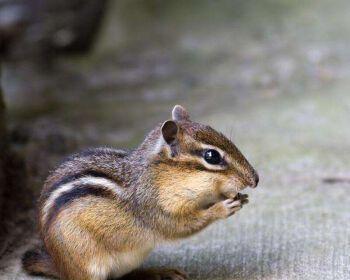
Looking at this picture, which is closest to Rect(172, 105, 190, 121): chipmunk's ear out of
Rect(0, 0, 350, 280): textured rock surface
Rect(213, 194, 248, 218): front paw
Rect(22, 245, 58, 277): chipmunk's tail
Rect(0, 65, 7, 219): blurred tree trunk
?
Rect(213, 194, 248, 218): front paw

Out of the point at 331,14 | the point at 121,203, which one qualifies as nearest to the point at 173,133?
the point at 121,203

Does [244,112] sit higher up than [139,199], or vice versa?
[244,112]

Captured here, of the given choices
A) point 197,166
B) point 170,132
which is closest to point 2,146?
point 170,132

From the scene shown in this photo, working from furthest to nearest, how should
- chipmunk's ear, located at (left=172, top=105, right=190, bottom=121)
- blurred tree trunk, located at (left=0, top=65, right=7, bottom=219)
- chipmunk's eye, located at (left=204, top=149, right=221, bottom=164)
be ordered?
blurred tree trunk, located at (left=0, top=65, right=7, bottom=219)
chipmunk's ear, located at (left=172, top=105, right=190, bottom=121)
chipmunk's eye, located at (left=204, top=149, right=221, bottom=164)

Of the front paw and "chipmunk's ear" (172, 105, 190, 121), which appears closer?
the front paw

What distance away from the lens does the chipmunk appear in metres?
3.63

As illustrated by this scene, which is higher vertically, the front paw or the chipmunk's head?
the chipmunk's head

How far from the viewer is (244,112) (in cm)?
662

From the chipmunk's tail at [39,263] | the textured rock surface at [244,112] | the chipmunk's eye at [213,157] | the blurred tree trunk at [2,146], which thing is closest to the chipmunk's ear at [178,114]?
the chipmunk's eye at [213,157]

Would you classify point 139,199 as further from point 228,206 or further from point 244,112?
point 244,112

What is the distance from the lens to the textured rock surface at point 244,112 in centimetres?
420

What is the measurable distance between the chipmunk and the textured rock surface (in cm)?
39

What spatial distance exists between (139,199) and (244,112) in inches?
120

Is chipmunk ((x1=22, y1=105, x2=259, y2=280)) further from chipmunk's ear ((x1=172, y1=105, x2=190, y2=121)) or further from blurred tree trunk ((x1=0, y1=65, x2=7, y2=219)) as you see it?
blurred tree trunk ((x1=0, y1=65, x2=7, y2=219))
